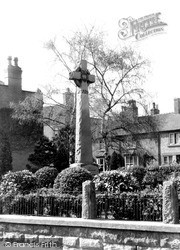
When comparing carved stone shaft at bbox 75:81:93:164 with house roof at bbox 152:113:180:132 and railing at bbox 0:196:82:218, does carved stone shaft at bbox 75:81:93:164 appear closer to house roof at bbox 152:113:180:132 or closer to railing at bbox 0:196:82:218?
railing at bbox 0:196:82:218

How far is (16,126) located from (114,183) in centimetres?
2176

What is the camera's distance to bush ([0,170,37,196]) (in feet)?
48.8

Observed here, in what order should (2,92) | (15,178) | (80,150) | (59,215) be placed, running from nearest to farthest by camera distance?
(59,215), (15,178), (80,150), (2,92)

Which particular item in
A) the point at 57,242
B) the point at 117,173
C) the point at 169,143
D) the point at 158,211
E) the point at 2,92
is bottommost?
the point at 57,242

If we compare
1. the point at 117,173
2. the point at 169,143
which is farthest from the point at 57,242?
the point at 169,143

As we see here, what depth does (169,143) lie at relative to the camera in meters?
45.6

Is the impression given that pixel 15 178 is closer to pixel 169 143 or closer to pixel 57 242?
pixel 57 242

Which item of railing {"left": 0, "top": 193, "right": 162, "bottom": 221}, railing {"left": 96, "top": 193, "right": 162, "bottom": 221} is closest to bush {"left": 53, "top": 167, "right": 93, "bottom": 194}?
railing {"left": 0, "top": 193, "right": 162, "bottom": 221}

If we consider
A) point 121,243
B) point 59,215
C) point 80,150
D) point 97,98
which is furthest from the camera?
point 97,98

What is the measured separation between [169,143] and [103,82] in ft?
52.8

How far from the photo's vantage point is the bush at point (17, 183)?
14.9 meters

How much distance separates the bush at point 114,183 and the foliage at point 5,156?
1910cm

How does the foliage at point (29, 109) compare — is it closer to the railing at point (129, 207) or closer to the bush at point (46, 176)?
the bush at point (46, 176)

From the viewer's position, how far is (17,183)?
1506 cm
